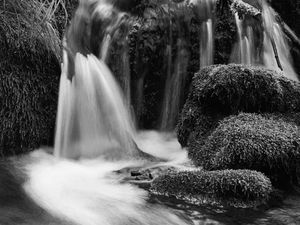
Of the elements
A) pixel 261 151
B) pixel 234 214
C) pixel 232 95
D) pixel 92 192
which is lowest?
pixel 234 214

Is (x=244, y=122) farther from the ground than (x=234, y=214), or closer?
farther from the ground

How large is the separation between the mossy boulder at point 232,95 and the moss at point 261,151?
0.67m

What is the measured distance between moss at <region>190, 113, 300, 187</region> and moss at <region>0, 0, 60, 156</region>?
2553mm

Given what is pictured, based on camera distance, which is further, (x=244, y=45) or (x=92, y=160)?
(x=244, y=45)

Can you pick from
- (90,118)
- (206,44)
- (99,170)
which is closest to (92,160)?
(99,170)

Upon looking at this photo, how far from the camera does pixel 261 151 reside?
490cm

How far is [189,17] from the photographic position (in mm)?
8070

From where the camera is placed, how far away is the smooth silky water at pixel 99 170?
150 inches

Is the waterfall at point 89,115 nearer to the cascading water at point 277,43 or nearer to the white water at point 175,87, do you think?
the white water at point 175,87

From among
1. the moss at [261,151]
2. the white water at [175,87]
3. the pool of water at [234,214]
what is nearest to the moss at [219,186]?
the pool of water at [234,214]

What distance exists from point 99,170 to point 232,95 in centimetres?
215

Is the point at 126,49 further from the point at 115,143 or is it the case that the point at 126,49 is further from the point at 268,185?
the point at 268,185

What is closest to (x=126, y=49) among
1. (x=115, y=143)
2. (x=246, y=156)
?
(x=115, y=143)

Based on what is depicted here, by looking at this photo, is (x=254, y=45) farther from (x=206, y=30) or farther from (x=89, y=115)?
(x=89, y=115)
